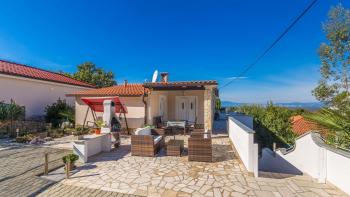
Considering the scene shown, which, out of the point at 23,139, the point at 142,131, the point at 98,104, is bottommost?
the point at 23,139

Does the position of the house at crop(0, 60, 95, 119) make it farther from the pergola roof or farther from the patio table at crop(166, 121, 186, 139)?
the patio table at crop(166, 121, 186, 139)

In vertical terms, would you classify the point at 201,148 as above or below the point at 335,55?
below

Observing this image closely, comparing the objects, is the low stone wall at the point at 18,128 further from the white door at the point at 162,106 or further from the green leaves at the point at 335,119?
the green leaves at the point at 335,119

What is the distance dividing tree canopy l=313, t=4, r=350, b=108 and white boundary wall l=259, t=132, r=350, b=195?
27.5 feet

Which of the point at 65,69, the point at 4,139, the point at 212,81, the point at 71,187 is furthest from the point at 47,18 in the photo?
the point at 65,69

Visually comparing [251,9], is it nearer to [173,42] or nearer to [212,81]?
[212,81]

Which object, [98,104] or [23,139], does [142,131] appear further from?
[23,139]

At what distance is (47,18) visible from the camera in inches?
596

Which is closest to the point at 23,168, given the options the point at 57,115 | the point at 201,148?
the point at 201,148

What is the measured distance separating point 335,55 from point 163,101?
48.6 feet

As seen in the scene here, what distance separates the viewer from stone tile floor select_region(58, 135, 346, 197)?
4984mm

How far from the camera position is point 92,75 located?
117 ft

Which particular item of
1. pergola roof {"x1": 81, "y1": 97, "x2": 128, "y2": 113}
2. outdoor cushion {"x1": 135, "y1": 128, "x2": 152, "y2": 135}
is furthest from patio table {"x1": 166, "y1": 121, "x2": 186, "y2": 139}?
pergola roof {"x1": 81, "y1": 97, "x2": 128, "y2": 113}

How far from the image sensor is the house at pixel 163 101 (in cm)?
1309
